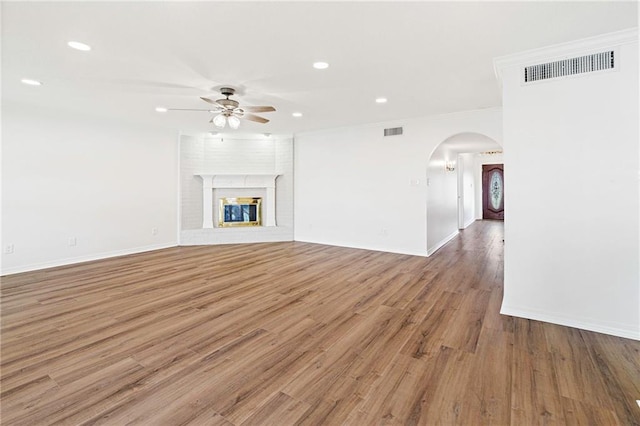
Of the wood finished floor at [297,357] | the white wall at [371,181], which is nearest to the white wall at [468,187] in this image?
the white wall at [371,181]

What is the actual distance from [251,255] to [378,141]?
3.32 m

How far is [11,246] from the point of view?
14.5 feet

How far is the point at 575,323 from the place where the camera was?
2684mm

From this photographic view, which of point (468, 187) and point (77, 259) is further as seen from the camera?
point (468, 187)

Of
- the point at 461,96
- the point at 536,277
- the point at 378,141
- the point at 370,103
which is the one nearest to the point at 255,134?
the point at 378,141

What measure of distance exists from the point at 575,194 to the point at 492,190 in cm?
1002

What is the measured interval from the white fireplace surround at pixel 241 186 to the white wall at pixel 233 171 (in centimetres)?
10

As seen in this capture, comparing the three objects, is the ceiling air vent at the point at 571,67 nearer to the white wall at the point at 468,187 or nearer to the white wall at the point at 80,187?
the white wall at the point at 80,187

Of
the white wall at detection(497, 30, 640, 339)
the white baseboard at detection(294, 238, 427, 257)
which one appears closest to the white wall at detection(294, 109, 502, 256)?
the white baseboard at detection(294, 238, 427, 257)

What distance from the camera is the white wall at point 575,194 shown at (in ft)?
8.16

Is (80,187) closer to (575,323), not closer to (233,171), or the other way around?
(233,171)

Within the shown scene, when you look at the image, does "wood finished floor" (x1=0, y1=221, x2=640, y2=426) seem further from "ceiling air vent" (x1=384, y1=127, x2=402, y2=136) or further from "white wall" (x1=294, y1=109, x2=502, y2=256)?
"ceiling air vent" (x1=384, y1=127, x2=402, y2=136)

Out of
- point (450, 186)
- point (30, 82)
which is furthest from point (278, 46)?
point (450, 186)

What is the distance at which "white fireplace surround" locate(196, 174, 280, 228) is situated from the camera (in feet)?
22.9
